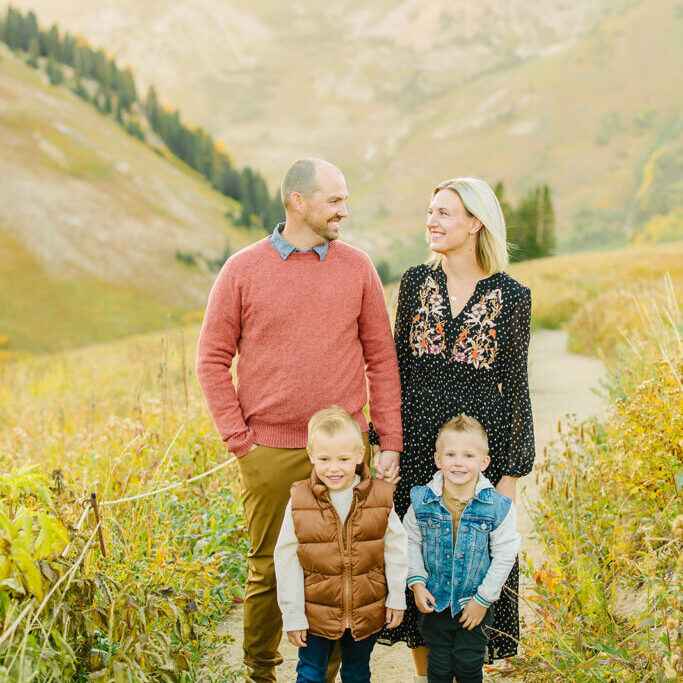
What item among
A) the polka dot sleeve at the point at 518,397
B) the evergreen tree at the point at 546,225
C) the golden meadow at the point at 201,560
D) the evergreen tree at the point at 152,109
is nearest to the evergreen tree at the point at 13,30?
the evergreen tree at the point at 152,109

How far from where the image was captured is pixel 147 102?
74.5 meters

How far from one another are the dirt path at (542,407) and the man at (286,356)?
2.01 ft

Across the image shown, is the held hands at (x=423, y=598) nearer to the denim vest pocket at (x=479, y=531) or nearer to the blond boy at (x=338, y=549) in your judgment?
the blond boy at (x=338, y=549)

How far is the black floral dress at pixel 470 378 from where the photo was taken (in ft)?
9.93

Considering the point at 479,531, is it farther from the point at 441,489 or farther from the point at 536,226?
the point at 536,226

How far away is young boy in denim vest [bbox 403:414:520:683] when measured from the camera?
279 cm

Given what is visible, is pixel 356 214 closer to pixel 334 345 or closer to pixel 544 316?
pixel 544 316

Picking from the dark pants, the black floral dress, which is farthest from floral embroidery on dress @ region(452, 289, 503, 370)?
the dark pants

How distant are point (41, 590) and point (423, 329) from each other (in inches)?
69.1

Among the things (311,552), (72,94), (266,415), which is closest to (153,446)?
(266,415)

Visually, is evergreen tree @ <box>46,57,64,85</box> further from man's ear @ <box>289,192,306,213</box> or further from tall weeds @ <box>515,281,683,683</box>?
tall weeds @ <box>515,281,683,683</box>

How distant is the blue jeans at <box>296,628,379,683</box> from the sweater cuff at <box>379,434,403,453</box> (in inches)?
29.6

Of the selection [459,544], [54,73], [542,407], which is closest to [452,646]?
[459,544]

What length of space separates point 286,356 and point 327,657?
1221 mm
